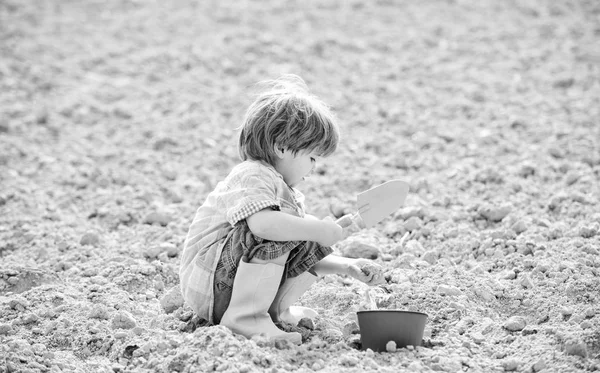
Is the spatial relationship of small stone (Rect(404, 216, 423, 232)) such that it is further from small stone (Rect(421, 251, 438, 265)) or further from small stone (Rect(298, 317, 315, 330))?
small stone (Rect(298, 317, 315, 330))

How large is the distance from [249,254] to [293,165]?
345mm

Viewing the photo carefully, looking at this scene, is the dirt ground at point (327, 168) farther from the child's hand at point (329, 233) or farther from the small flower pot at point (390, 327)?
the child's hand at point (329, 233)

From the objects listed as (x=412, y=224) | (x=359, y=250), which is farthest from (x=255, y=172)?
(x=412, y=224)

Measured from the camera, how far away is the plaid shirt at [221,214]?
2.46 m

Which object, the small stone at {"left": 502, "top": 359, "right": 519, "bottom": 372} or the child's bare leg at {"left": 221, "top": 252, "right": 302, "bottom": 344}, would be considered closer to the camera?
the small stone at {"left": 502, "top": 359, "right": 519, "bottom": 372}

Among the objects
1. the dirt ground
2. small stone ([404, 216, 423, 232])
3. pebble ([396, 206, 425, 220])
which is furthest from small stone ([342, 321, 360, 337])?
pebble ([396, 206, 425, 220])

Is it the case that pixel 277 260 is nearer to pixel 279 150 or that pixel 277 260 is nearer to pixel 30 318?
pixel 279 150

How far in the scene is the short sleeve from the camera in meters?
2.42

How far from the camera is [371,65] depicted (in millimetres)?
6055

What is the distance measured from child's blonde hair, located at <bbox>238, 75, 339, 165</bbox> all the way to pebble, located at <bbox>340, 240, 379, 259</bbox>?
796 mm

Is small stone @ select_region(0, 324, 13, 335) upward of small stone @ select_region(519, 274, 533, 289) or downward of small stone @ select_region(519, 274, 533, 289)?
downward

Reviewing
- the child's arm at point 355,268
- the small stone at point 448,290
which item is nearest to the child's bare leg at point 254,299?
the child's arm at point 355,268

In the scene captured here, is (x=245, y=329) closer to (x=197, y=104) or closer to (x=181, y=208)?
(x=181, y=208)

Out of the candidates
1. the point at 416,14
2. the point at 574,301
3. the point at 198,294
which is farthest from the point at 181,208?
the point at 416,14
